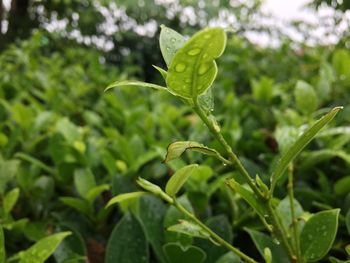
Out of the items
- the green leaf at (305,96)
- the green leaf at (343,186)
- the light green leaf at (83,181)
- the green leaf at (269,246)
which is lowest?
the green leaf at (343,186)

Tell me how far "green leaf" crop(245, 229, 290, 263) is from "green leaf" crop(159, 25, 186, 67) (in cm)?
44

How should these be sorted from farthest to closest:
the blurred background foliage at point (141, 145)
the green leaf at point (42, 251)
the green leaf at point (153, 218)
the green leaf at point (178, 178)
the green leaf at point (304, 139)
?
the blurred background foliage at point (141, 145), the green leaf at point (153, 218), the green leaf at point (42, 251), the green leaf at point (178, 178), the green leaf at point (304, 139)

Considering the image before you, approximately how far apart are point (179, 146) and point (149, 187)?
161 mm

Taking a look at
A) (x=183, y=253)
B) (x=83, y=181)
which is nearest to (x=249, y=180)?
(x=183, y=253)

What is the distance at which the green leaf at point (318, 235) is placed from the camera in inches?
34.5

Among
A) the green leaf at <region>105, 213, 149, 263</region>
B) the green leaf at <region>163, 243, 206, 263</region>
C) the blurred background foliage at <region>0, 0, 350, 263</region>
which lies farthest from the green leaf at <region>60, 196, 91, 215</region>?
the green leaf at <region>163, 243, 206, 263</region>

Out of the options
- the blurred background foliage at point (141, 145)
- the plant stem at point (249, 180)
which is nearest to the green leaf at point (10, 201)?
the blurred background foliage at point (141, 145)

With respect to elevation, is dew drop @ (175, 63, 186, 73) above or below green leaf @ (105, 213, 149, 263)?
above

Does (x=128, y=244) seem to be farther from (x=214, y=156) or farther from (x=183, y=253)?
(x=214, y=156)

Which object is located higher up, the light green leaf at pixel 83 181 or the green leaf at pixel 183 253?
the light green leaf at pixel 83 181

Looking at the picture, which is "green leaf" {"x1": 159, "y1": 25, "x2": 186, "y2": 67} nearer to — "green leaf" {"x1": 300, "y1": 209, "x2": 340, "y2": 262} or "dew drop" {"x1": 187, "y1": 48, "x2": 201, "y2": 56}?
"dew drop" {"x1": 187, "y1": 48, "x2": 201, "y2": 56}

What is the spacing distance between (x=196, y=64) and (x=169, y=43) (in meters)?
0.10

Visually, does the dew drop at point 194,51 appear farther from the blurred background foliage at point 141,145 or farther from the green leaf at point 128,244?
the green leaf at point 128,244

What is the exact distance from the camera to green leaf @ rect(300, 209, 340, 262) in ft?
2.88
